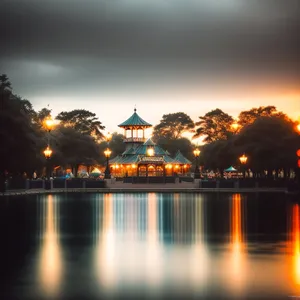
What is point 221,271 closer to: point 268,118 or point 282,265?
point 282,265

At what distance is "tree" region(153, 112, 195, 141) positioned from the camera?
17850 centimetres

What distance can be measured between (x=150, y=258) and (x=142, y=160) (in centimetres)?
9533

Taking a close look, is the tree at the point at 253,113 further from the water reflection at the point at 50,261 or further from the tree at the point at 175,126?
the water reflection at the point at 50,261

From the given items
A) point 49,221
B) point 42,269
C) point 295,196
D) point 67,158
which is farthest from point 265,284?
point 67,158

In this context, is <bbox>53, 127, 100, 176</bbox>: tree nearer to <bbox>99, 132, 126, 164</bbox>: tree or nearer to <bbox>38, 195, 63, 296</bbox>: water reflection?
<bbox>99, 132, 126, 164</bbox>: tree

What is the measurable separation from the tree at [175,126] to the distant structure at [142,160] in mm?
47526

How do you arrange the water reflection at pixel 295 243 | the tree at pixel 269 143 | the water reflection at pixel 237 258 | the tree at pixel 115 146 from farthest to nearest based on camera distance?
the tree at pixel 115 146
the tree at pixel 269 143
the water reflection at pixel 295 243
the water reflection at pixel 237 258

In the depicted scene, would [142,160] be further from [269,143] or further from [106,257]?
[106,257]

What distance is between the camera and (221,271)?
16.6m

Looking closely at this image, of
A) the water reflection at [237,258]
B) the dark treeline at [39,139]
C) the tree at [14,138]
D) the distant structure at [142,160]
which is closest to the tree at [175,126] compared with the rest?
the dark treeline at [39,139]

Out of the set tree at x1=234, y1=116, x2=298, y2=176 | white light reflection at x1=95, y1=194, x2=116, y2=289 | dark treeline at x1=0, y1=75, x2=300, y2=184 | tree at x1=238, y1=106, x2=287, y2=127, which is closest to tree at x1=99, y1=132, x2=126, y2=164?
dark treeline at x1=0, y1=75, x2=300, y2=184

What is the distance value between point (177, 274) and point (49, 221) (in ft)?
54.5

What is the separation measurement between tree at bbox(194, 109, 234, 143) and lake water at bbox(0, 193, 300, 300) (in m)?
126

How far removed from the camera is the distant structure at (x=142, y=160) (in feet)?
378
